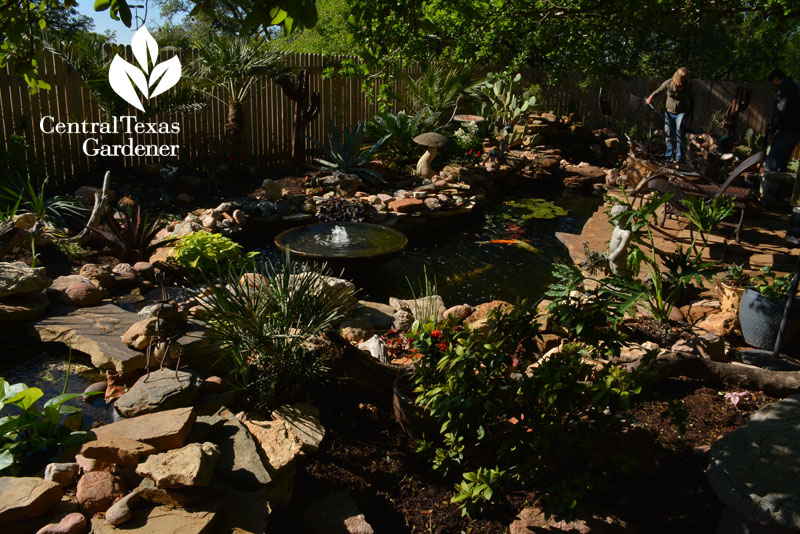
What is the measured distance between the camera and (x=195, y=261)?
5277 mm

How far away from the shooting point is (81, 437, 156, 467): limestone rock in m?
2.19

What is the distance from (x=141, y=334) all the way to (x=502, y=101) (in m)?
11.0

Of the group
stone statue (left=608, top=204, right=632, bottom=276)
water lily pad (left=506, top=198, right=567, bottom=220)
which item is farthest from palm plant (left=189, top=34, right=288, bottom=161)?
stone statue (left=608, top=204, right=632, bottom=276)

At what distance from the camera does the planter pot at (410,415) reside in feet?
9.21

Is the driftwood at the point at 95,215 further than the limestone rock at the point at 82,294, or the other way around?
the driftwood at the point at 95,215

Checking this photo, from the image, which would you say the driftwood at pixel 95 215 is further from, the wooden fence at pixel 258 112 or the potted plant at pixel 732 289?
the potted plant at pixel 732 289

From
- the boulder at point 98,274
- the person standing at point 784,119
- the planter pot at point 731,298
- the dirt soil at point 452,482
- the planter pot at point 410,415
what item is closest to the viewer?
the dirt soil at point 452,482

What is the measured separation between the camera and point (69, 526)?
6.53ft

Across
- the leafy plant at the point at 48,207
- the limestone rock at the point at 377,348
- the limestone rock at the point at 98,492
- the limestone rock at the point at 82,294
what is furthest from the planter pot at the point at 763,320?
the leafy plant at the point at 48,207

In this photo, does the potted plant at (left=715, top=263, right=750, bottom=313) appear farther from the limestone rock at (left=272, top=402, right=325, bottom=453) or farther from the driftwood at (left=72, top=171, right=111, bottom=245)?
the driftwood at (left=72, top=171, right=111, bottom=245)

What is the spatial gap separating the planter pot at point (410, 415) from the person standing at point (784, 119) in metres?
8.22

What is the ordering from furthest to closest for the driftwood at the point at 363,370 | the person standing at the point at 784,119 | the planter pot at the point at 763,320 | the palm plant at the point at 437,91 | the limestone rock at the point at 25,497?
the palm plant at the point at 437,91
the person standing at the point at 784,119
the planter pot at the point at 763,320
the driftwood at the point at 363,370
the limestone rock at the point at 25,497

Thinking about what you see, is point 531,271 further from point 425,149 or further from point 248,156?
point 248,156

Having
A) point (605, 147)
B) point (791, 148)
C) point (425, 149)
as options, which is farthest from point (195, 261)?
point (605, 147)
